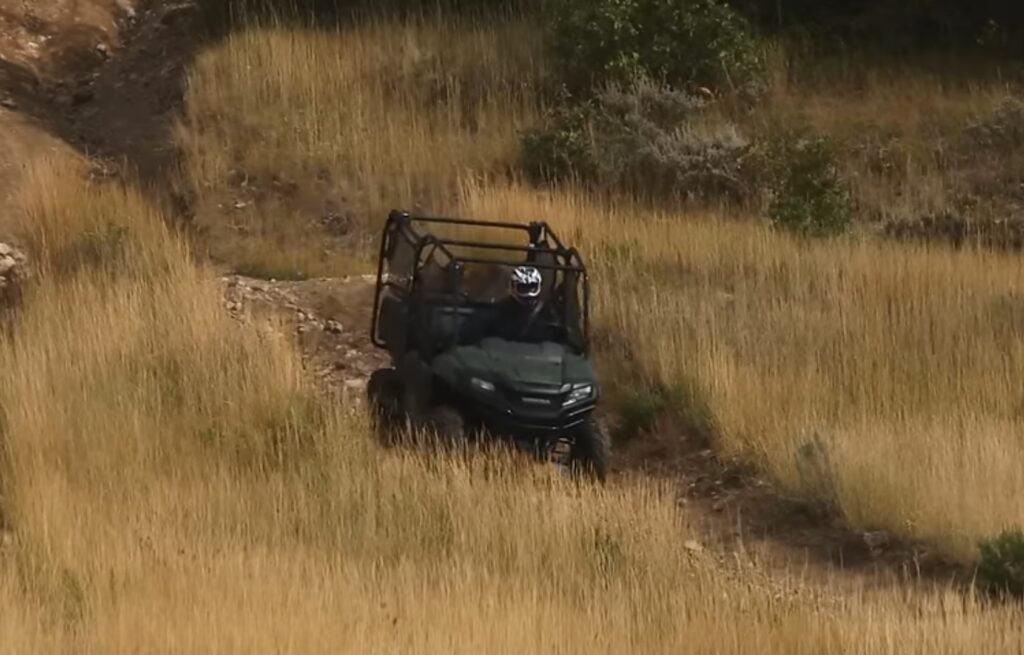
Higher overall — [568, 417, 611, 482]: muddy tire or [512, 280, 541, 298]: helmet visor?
[512, 280, 541, 298]: helmet visor

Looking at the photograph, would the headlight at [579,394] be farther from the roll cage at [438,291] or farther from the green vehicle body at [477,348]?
the roll cage at [438,291]

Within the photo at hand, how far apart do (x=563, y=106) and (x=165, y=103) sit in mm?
5050

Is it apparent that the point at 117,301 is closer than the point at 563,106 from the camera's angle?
Yes

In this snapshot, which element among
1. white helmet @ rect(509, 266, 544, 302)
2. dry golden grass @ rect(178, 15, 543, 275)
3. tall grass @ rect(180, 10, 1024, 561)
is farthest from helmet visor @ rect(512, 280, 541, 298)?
dry golden grass @ rect(178, 15, 543, 275)

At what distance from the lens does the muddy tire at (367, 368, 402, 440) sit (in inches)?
457

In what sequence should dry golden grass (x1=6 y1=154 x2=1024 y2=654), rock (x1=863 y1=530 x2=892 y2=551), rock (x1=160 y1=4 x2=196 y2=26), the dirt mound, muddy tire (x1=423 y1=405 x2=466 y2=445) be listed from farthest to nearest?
rock (x1=160 y1=4 x2=196 y2=26) < the dirt mound < muddy tire (x1=423 y1=405 x2=466 y2=445) < rock (x1=863 y1=530 x2=892 y2=551) < dry golden grass (x1=6 y1=154 x2=1024 y2=654)

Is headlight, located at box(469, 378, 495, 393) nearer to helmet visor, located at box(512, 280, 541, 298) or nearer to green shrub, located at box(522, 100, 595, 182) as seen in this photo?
helmet visor, located at box(512, 280, 541, 298)

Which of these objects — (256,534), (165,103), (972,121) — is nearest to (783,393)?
(256,534)

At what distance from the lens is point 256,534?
9195mm

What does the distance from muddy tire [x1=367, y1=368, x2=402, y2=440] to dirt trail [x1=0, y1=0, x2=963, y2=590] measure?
4.41ft

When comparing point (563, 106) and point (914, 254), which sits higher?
point (563, 106)

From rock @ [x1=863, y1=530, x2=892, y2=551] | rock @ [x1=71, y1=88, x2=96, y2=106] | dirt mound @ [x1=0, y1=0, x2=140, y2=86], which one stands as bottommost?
rock @ [x1=863, y1=530, x2=892, y2=551]

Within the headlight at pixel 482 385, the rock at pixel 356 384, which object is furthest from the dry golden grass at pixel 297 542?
the rock at pixel 356 384

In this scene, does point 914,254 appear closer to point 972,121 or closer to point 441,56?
point 972,121
